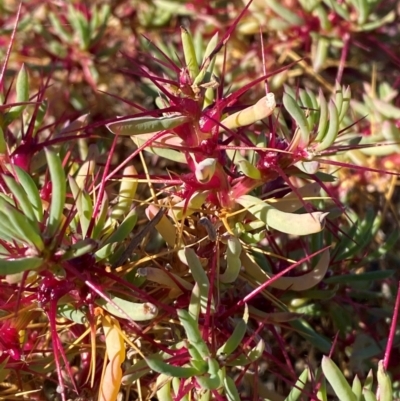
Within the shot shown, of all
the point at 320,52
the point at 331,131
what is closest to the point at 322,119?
the point at 331,131

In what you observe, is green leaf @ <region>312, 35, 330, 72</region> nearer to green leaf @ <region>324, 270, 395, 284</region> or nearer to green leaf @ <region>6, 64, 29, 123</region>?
green leaf @ <region>324, 270, 395, 284</region>

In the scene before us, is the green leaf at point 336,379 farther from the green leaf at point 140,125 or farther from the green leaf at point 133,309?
the green leaf at point 140,125

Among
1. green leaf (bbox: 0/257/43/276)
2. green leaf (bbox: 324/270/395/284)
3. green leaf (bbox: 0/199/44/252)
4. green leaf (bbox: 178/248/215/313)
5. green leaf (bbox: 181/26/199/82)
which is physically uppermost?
green leaf (bbox: 181/26/199/82)

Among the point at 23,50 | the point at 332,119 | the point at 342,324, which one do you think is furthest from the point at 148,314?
the point at 23,50

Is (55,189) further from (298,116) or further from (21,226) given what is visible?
(298,116)

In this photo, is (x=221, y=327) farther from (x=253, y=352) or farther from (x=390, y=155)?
(x=390, y=155)

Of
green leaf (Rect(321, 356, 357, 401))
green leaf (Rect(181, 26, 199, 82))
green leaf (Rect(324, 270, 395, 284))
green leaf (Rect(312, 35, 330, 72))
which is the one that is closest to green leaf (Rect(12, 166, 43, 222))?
green leaf (Rect(181, 26, 199, 82))

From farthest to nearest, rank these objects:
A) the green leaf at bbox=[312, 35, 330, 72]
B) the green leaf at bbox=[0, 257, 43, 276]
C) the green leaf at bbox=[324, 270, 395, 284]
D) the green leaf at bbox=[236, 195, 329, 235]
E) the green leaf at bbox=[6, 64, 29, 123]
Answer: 1. the green leaf at bbox=[312, 35, 330, 72]
2. the green leaf at bbox=[324, 270, 395, 284]
3. the green leaf at bbox=[6, 64, 29, 123]
4. the green leaf at bbox=[236, 195, 329, 235]
5. the green leaf at bbox=[0, 257, 43, 276]
